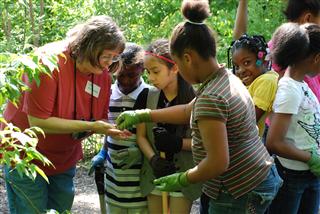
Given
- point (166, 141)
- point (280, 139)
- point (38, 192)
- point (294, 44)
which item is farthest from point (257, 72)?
point (38, 192)

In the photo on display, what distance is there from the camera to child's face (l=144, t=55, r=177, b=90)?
2725 millimetres

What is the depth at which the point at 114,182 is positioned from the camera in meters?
2.97

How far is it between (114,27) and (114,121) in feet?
2.14

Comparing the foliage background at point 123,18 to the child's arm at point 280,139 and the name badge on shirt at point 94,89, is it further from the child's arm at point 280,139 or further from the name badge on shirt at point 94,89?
the child's arm at point 280,139

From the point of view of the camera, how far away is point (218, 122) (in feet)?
6.18

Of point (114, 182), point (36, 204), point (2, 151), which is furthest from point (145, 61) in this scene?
point (2, 151)

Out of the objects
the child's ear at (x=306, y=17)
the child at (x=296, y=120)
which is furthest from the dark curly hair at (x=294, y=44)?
the child's ear at (x=306, y=17)

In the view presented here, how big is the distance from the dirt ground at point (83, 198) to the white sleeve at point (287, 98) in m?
2.21

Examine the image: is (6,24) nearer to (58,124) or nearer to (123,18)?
(123,18)

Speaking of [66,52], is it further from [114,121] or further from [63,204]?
[63,204]

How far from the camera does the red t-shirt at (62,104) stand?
249 cm

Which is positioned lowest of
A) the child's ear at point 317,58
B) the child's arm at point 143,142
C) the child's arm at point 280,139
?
the child's arm at point 143,142

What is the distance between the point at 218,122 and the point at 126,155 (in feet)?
3.57

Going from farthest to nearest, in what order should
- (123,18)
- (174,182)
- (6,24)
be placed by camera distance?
1. (123,18)
2. (6,24)
3. (174,182)
